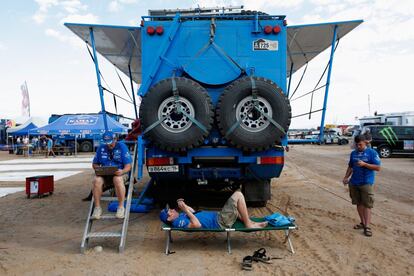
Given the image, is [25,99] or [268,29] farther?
[25,99]

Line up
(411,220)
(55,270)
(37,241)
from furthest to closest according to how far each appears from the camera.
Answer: (411,220), (37,241), (55,270)

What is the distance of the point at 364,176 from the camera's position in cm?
600

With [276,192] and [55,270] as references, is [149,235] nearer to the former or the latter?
[55,270]

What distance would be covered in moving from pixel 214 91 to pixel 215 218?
7.42 feet

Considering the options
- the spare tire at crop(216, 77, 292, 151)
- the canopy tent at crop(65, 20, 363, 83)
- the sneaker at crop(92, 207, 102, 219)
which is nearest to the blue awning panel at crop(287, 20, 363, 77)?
the canopy tent at crop(65, 20, 363, 83)

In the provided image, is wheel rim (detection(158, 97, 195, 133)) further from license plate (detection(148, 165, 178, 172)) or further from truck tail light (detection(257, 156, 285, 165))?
truck tail light (detection(257, 156, 285, 165))

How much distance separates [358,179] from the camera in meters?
6.06

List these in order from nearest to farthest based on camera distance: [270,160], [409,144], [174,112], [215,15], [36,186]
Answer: [174,112]
[270,160]
[215,15]
[36,186]
[409,144]

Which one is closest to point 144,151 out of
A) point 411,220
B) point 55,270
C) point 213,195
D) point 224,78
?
point 224,78

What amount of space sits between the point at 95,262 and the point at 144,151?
6.85 feet

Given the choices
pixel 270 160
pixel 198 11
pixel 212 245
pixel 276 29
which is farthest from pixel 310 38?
pixel 212 245

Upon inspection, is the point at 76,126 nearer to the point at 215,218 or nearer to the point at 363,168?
the point at 215,218

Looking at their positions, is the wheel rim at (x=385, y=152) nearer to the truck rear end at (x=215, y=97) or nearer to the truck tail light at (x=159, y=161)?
the truck rear end at (x=215, y=97)

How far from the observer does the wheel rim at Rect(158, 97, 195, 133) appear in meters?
5.91
